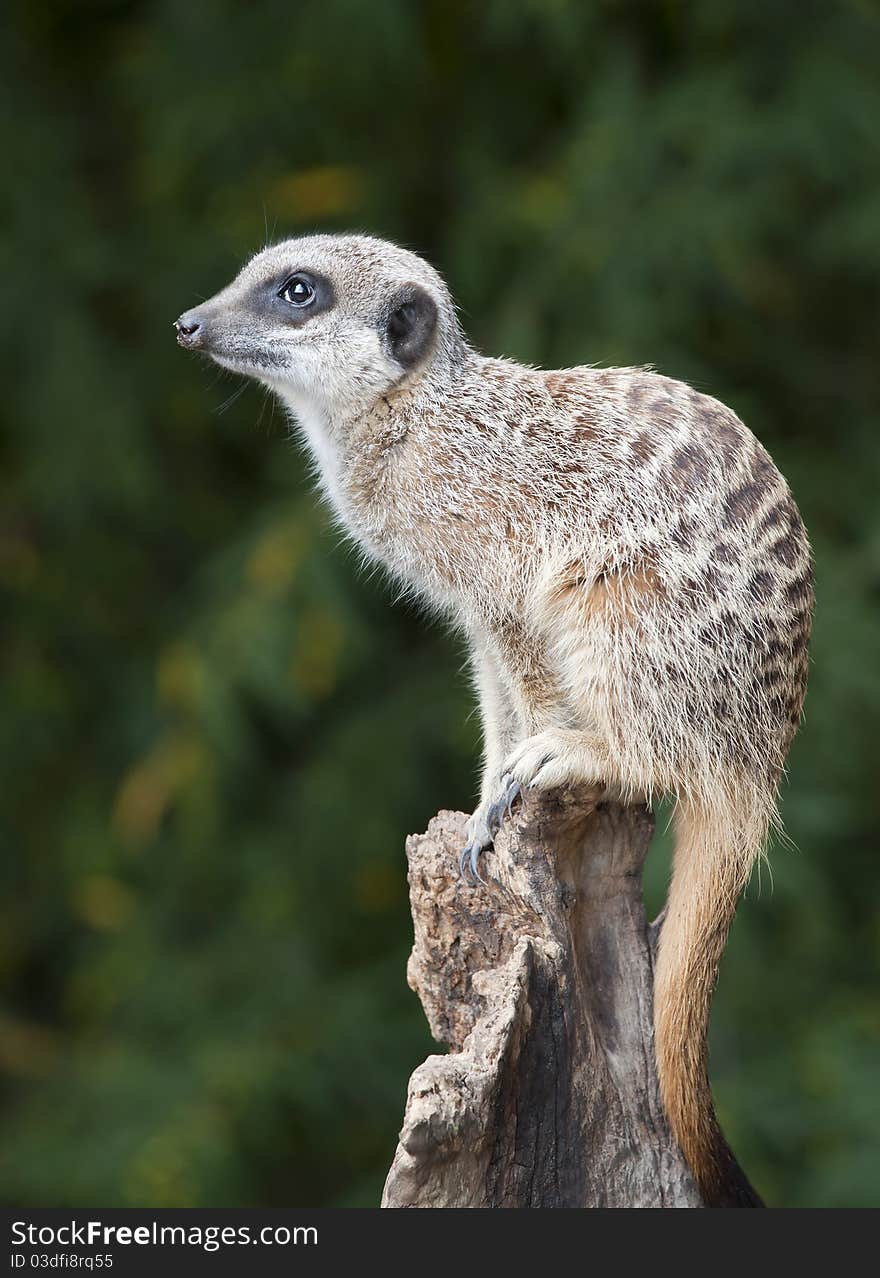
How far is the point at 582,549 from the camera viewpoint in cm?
287

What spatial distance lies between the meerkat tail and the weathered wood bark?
0.15 ft

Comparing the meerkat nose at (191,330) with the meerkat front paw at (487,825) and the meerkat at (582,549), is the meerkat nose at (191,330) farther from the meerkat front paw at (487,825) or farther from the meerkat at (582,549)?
the meerkat front paw at (487,825)

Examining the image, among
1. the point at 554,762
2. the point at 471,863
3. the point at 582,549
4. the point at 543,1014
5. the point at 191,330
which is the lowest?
the point at 543,1014

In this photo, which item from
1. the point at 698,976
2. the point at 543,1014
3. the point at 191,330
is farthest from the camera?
the point at 191,330

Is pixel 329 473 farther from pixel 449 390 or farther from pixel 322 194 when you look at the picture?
pixel 322 194

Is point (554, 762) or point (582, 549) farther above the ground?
point (582, 549)

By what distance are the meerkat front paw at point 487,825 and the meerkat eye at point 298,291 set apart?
3.32ft

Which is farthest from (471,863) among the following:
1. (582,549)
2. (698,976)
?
(582,549)

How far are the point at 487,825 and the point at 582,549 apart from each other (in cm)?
53

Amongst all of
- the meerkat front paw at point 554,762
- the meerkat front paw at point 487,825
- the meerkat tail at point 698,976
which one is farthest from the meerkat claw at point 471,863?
the meerkat tail at point 698,976

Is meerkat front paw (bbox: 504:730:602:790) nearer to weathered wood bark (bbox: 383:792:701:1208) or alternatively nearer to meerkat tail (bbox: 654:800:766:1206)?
weathered wood bark (bbox: 383:792:701:1208)

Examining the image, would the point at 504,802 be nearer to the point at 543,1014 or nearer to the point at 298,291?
the point at 543,1014

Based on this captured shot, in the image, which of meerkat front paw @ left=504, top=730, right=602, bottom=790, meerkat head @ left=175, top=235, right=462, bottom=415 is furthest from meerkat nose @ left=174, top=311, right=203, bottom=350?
meerkat front paw @ left=504, top=730, right=602, bottom=790

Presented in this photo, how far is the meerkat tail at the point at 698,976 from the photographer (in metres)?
2.75
